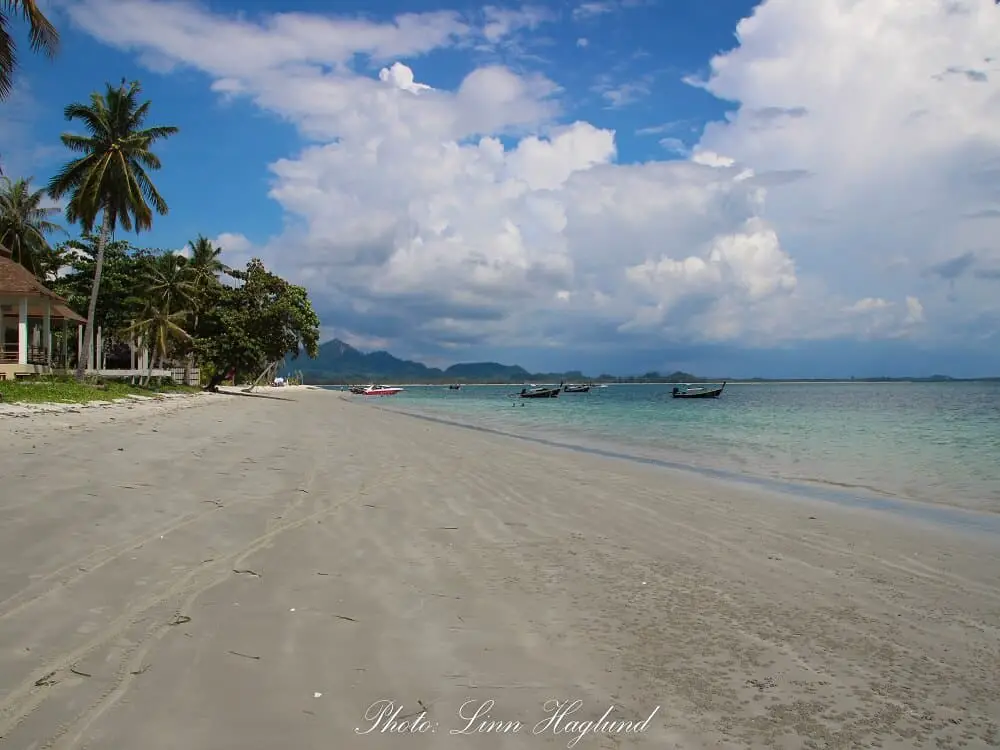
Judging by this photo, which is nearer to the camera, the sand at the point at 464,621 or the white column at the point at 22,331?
the sand at the point at 464,621

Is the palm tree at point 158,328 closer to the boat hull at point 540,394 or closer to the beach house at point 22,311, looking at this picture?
the beach house at point 22,311

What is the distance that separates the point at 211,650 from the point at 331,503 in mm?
4691

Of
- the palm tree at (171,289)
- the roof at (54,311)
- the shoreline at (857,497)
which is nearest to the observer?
the shoreline at (857,497)

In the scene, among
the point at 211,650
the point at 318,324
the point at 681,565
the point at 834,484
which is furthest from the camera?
the point at 318,324

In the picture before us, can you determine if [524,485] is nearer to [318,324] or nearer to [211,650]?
[211,650]

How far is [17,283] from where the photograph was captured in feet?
104

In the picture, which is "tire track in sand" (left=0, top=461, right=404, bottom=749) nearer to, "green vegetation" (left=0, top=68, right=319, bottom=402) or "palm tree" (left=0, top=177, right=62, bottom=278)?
"green vegetation" (left=0, top=68, right=319, bottom=402)

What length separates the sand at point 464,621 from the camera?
10.9 ft

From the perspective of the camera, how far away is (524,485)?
436 inches

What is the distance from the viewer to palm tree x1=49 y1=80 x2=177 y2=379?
32.8 meters

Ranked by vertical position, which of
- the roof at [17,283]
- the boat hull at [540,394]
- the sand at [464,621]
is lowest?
the sand at [464,621]

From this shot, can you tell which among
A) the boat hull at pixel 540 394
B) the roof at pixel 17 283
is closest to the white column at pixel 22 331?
the roof at pixel 17 283

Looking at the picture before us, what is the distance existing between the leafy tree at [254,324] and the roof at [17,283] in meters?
13.8

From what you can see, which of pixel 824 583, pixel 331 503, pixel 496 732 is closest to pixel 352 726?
pixel 496 732
